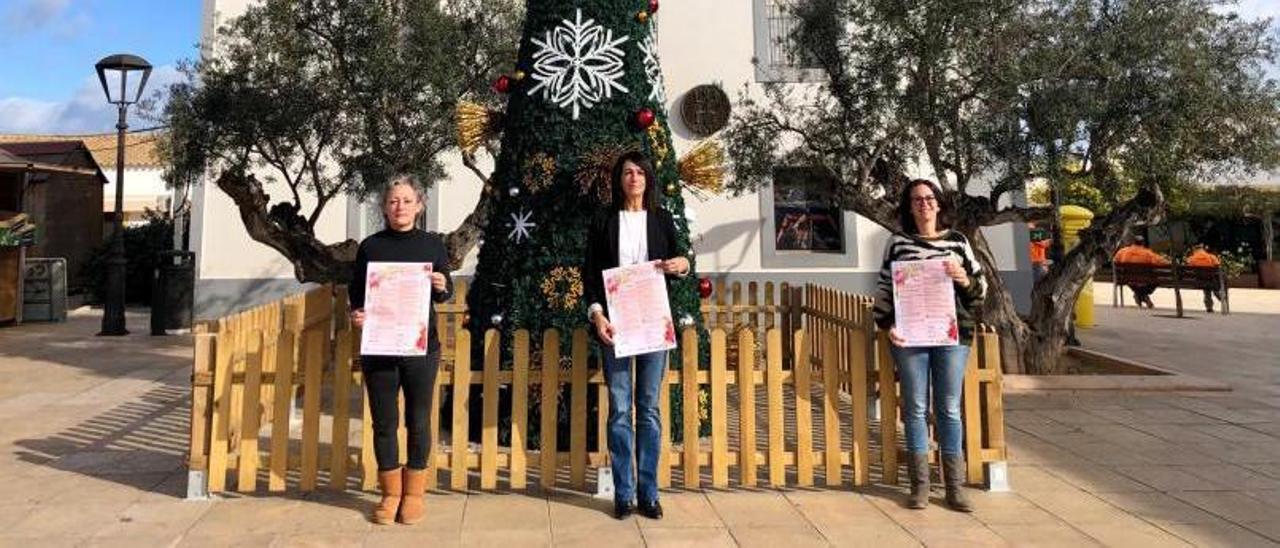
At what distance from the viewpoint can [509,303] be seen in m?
4.30

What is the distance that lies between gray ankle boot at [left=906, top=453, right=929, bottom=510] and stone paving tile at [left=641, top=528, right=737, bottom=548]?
104 centimetres

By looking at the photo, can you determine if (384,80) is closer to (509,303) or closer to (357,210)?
(509,303)

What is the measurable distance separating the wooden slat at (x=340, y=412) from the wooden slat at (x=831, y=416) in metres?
2.59

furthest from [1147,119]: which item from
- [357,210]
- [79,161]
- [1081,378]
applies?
[79,161]

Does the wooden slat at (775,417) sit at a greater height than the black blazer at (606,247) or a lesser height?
lesser

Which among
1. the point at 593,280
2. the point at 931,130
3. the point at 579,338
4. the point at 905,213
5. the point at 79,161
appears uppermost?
the point at 79,161

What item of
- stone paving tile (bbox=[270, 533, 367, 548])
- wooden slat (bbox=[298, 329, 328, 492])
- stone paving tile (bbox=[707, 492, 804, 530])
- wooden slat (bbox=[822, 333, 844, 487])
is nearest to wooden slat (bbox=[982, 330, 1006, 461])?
wooden slat (bbox=[822, 333, 844, 487])

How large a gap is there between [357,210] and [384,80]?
5185 mm

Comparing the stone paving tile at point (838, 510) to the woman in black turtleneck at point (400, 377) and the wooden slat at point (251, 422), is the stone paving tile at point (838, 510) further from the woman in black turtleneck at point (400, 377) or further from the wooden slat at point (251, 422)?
the wooden slat at point (251, 422)

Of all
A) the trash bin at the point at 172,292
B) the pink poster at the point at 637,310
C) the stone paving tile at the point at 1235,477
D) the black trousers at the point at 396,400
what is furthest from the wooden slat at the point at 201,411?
the trash bin at the point at 172,292

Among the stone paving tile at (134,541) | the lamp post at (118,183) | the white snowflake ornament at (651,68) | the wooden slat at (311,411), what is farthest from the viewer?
the lamp post at (118,183)

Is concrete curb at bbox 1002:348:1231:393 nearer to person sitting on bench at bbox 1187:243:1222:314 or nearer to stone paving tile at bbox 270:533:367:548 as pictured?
stone paving tile at bbox 270:533:367:548

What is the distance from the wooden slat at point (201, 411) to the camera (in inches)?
140

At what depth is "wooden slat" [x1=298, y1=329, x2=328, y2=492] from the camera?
3.63 m
